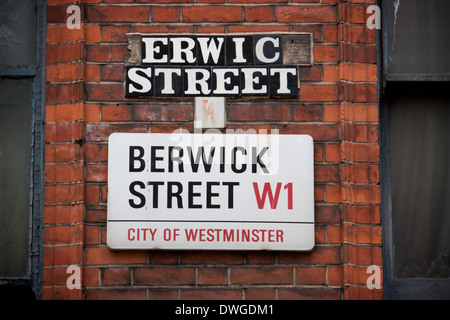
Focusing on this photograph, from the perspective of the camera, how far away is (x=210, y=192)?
255 centimetres

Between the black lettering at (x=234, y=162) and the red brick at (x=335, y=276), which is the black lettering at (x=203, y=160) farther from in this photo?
the red brick at (x=335, y=276)

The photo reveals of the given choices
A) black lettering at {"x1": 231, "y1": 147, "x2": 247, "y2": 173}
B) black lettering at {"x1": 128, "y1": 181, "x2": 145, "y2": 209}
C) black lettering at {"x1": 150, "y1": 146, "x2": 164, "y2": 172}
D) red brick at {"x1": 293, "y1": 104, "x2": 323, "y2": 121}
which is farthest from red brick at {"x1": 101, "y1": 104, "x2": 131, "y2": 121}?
red brick at {"x1": 293, "y1": 104, "x2": 323, "y2": 121}

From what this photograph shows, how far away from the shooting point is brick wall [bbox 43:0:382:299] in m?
2.56

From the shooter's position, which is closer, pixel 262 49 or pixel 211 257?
pixel 211 257

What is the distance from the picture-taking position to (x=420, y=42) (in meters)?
2.74

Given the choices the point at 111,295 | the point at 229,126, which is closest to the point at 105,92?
the point at 229,126

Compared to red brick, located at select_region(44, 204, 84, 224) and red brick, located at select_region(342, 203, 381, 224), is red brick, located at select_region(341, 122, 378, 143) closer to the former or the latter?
red brick, located at select_region(342, 203, 381, 224)

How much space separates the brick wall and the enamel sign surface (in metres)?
A: 0.08

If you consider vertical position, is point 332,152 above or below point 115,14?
below

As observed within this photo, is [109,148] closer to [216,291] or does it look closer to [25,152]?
[25,152]

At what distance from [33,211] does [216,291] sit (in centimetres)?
99

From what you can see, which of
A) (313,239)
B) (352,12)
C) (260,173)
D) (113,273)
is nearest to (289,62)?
(352,12)

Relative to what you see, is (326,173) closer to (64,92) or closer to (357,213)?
(357,213)

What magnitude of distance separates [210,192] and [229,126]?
1.14 feet
